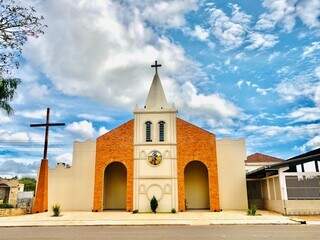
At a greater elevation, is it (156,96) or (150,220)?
(156,96)

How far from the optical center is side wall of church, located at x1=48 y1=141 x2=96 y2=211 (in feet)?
93.8

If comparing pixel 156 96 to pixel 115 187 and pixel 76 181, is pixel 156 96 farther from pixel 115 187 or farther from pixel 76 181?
pixel 76 181

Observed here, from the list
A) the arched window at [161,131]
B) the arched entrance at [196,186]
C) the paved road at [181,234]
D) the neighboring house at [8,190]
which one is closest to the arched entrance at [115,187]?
the arched window at [161,131]

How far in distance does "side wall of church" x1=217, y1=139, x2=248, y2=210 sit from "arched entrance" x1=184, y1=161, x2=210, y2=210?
2.62 meters

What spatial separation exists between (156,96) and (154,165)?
23.2 ft

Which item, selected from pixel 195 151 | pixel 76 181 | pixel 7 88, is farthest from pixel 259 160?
pixel 7 88

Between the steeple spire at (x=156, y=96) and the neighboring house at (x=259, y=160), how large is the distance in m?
16.4

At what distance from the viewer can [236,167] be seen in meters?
28.5

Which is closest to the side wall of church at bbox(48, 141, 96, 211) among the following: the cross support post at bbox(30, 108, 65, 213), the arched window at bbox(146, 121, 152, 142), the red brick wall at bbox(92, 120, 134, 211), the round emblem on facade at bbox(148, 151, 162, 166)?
the red brick wall at bbox(92, 120, 134, 211)

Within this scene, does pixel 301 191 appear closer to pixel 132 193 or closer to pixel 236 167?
pixel 236 167

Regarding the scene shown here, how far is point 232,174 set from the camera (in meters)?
28.4

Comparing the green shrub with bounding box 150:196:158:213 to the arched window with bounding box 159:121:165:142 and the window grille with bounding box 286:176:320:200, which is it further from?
the window grille with bounding box 286:176:320:200

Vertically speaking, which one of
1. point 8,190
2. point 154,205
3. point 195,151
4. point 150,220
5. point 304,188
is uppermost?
point 195,151

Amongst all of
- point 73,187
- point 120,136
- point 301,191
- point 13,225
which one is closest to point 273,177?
point 301,191
